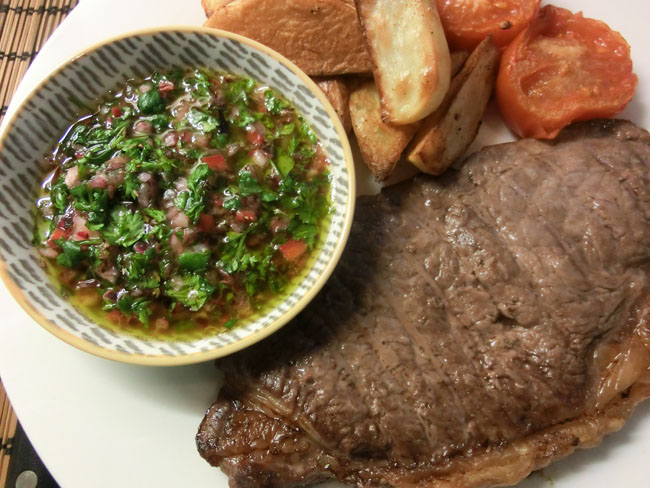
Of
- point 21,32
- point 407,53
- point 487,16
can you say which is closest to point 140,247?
point 407,53

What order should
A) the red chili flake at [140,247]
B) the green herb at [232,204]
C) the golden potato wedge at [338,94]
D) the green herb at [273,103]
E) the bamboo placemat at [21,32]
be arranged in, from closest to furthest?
the red chili flake at [140,247] < the green herb at [232,204] < the green herb at [273,103] < the golden potato wedge at [338,94] < the bamboo placemat at [21,32]

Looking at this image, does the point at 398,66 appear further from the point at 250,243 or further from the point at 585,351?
the point at 585,351

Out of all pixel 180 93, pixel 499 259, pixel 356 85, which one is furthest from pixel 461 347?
pixel 180 93

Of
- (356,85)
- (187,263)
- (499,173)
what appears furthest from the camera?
(356,85)

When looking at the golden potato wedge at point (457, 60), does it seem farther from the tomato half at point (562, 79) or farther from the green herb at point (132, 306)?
the green herb at point (132, 306)

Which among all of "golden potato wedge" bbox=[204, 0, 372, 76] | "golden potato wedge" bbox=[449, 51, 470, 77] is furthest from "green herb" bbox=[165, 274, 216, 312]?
"golden potato wedge" bbox=[449, 51, 470, 77]

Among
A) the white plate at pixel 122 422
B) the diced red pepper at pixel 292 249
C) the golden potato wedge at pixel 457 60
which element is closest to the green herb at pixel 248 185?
the diced red pepper at pixel 292 249
